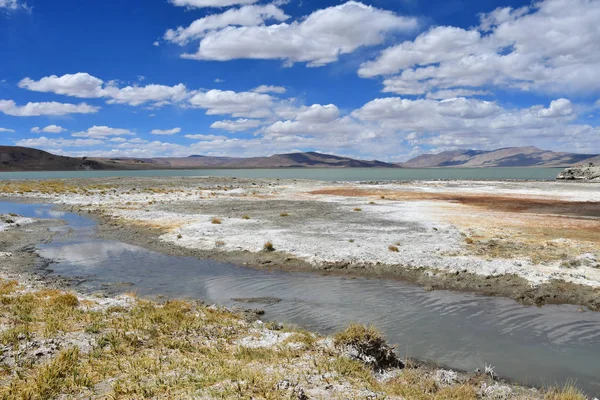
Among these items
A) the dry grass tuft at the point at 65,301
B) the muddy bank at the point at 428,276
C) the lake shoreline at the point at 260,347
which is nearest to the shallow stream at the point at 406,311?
the muddy bank at the point at 428,276

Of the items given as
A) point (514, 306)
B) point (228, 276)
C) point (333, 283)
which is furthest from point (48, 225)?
point (514, 306)

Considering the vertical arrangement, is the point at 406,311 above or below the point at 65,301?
below

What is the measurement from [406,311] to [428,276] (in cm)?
422

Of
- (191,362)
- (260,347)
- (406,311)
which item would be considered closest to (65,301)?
(191,362)

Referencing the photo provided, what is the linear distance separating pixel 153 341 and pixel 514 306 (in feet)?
39.6

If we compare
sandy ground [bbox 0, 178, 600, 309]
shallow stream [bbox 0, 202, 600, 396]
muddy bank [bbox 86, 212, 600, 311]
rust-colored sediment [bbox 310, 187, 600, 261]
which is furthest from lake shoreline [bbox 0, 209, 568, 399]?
rust-colored sediment [bbox 310, 187, 600, 261]

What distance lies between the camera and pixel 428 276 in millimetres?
17734

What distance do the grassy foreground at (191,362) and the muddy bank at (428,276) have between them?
729 centimetres

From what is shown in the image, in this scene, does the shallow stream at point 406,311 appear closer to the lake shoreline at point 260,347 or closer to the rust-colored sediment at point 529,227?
the lake shoreline at point 260,347

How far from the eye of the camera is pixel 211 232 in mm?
27359

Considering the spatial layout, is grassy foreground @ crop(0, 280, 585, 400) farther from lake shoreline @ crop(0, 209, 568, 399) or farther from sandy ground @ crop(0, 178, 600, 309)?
sandy ground @ crop(0, 178, 600, 309)

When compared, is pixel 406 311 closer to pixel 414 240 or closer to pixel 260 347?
pixel 260 347

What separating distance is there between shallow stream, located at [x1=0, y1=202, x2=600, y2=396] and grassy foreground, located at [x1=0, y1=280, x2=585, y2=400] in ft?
4.31

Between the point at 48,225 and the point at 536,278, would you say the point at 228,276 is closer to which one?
the point at 536,278
